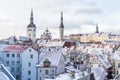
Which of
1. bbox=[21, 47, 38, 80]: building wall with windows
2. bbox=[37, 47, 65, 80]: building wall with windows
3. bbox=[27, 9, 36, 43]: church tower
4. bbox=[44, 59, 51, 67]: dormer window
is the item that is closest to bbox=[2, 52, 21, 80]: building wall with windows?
bbox=[21, 47, 38, 80]: building wall with windows

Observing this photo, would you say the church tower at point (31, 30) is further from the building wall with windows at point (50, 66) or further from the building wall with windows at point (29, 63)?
the building wall with windows at point (50, 66)

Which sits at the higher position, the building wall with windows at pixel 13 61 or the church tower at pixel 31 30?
the church tower at pixel 31 30

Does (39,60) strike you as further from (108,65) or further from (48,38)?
(48,38)

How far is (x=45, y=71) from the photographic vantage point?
49.8 metres

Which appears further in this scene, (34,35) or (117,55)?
(34,35)

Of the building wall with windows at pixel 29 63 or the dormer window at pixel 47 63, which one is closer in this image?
the dormer window at pixel 47 63

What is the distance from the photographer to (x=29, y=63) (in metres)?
52.8

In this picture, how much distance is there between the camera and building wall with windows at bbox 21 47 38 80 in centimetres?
5228

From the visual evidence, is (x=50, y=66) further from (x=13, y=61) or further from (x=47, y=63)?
(x=13, y=61)

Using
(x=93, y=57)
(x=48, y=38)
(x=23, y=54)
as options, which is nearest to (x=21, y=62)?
(x=23, y=54)

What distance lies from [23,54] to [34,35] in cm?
6547

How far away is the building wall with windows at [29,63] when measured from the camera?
5228 centimetres

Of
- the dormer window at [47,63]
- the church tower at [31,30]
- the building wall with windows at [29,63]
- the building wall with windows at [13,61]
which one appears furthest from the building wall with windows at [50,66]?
the church tower at [31,30]

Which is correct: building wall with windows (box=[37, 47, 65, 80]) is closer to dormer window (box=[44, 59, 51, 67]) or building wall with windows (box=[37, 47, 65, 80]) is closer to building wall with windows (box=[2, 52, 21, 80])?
dormer window (box=[44, 59, 51, 67])
